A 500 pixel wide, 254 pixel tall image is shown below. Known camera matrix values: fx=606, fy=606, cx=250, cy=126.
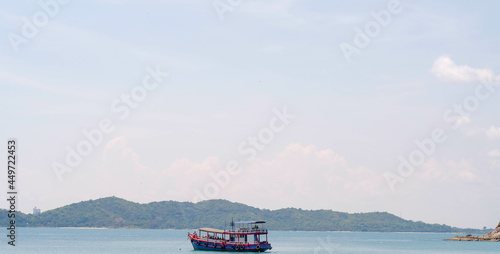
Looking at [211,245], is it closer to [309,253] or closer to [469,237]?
[309,253]

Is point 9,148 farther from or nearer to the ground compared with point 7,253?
farther from the ground

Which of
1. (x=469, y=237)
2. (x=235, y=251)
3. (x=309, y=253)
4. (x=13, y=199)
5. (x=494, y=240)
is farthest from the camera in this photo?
(x=469, y=237)

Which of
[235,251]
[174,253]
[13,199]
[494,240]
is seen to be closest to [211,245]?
[235,251]

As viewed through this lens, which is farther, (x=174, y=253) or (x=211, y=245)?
(x=174, y=253)

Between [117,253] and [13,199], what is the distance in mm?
59278

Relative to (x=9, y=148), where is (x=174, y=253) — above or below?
below

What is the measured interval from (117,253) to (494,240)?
117 m

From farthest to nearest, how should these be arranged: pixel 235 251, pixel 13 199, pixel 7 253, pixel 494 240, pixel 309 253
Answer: pixel 494 240, pixel 309 253, pixel 7 253, pixel 235 251, pixel 13 199

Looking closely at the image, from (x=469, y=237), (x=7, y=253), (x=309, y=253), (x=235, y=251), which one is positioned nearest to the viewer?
(x=235, y=251)

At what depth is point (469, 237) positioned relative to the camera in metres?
194

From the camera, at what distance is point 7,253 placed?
4412 inches

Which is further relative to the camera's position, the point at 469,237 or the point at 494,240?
the point at 469,237

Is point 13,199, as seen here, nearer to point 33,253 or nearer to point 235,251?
point 235,251

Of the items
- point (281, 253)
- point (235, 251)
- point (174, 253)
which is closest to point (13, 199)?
point (235, 251)
